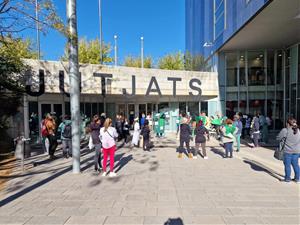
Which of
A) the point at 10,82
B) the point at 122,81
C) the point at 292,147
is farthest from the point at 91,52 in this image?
the point at 292,147

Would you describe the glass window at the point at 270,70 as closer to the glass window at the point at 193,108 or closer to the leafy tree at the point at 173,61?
the glass window at the point at 193,108

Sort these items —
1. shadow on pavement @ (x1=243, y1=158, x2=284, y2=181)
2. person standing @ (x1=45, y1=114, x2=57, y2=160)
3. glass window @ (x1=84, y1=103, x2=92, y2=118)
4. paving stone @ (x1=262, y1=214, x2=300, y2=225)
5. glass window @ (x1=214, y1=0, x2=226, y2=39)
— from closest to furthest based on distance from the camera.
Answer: paving stone @ (x1=262, y1=214, x2=300, y2=225), shadow on pavement @ (x1=243, y1=158, x2=284, y2=181), person standing @ (x1=45, y1=114, x2=57, y2=160), glass window @ (x1=84, y1=103, x2=92, y2=118), glass window @ (x1=214, y1=0, x2=226, y2=39)

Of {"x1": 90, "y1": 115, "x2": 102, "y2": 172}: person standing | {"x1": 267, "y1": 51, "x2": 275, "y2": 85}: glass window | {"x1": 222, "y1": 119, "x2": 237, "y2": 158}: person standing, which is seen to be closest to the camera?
{"x1": 90, "y1": 115, "x2": 102, "y2": 172}: person standing

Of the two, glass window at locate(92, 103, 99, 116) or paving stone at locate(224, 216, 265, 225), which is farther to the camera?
glass window at locate(92, 103, 99, 116)

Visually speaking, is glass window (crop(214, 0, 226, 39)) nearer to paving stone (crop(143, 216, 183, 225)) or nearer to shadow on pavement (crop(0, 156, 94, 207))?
shadow on pavement (crop(0, 156, 94, 207))

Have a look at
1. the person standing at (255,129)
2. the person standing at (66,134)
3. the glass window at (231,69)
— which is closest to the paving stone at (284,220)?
the person standing at (66,134)

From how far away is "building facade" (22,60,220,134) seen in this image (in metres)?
15.5

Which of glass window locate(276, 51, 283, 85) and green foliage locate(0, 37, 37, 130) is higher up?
glass window locate(276, 51, 283, 85)

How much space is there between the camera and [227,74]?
23609mm

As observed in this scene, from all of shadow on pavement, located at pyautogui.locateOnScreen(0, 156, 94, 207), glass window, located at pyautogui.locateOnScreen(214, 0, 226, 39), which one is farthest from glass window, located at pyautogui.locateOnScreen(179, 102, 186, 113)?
shadow on pavement, located at pyautogui.locateOnScreen(0, 156, 94, 207)

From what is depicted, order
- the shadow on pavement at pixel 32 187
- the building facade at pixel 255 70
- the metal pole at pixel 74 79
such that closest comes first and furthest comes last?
the shadow on pavement at pixel 32 187 < the metal pole at pixel 74 79 < the building facade at pixel 255 70

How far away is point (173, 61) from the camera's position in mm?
44000

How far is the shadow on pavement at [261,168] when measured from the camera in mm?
7887

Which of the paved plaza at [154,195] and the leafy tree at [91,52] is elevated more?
the leafy tree at [91,52]
